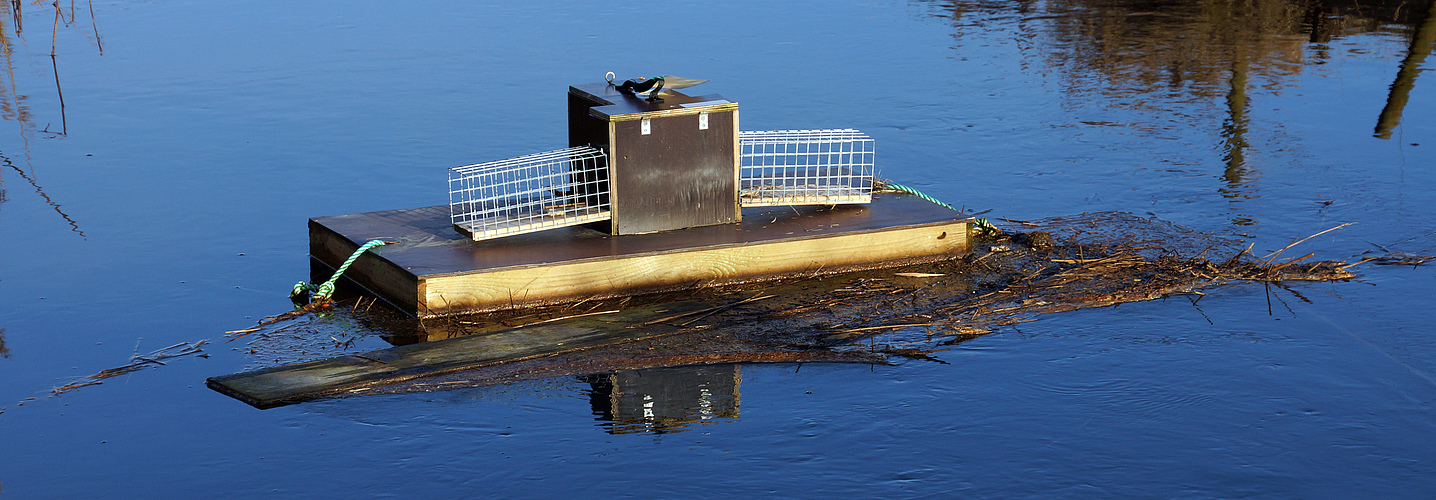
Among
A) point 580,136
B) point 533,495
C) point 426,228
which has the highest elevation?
point 580,136

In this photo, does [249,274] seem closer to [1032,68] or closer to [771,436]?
[771,436]

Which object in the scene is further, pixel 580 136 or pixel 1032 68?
pixel 1032 68

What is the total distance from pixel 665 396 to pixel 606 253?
76.7 inches

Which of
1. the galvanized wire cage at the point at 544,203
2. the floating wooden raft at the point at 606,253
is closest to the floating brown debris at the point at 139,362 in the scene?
the floating wooden raft at the point at 606,253

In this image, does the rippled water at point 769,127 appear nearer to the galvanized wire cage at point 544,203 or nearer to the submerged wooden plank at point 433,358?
the submerged wooden plank at point 433,358

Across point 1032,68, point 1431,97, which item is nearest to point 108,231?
point 1032,68

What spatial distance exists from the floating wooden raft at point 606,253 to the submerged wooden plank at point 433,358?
505 mm

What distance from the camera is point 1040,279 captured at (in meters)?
11.0

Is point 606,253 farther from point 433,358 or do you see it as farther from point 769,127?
point 769,127

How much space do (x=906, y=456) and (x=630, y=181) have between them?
3.82 meters

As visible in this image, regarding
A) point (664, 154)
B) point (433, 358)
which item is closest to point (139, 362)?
point (433, 358)

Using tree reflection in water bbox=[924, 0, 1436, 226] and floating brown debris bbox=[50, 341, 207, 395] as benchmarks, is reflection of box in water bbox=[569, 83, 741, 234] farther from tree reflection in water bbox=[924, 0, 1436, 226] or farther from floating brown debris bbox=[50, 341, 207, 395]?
tree reflection in water bbox=[924, 0, 1436, 226]

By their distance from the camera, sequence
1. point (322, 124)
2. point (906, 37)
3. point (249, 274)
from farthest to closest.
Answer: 1. point (906, 37)
2. point (322, 124)
3. point (249, 274)

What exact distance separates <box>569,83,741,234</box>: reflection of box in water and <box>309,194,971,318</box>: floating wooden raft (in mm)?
167
